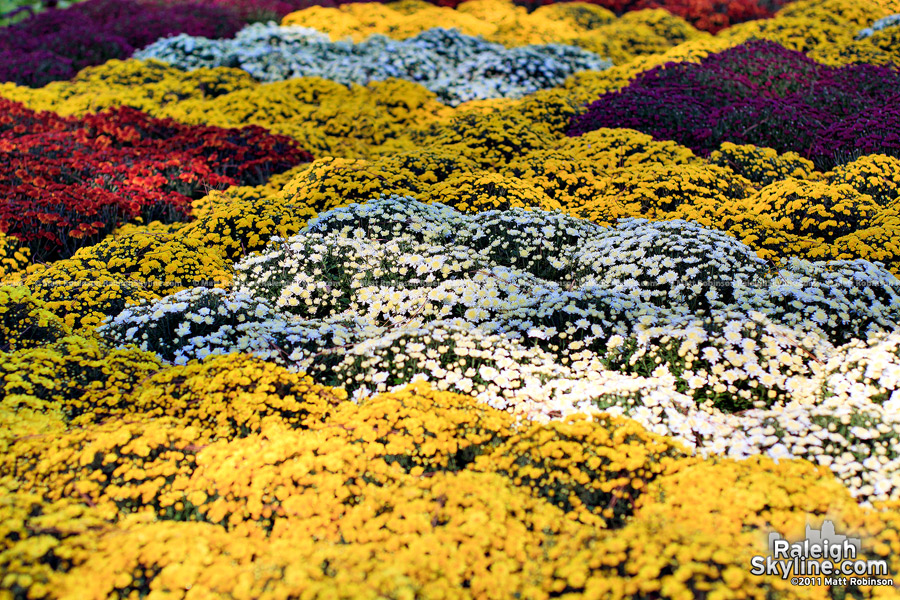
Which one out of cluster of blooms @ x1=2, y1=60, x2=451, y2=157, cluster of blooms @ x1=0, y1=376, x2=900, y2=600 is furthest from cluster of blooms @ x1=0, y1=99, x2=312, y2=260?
cluster of blooms @ x1=0, y1=376, x2=900, y2=600

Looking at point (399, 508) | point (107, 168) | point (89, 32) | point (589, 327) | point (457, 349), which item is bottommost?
point (589, 327)

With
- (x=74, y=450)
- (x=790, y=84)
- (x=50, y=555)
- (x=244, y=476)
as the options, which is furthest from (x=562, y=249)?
(x=790, y=84)

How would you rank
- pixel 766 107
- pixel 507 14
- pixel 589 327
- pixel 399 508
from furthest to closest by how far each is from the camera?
pixel 507 14 < pixel 766 107 < pixel 589 327 < pixel 399 508

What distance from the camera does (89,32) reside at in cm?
1969

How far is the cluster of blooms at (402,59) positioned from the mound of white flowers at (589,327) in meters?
9.19

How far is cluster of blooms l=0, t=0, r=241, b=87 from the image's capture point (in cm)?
1753

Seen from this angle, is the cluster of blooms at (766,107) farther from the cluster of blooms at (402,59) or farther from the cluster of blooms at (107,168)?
the cluster of blooms at (107,168)

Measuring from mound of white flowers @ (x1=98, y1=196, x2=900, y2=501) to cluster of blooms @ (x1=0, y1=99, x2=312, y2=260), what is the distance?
3.11 meters

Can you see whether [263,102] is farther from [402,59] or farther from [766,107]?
[766,107]

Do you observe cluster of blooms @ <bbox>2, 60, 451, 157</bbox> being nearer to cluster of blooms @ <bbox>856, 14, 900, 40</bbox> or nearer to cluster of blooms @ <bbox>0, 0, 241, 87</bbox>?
cluster of blooms @ <bbox>0, 0, 241, 87</bbox>

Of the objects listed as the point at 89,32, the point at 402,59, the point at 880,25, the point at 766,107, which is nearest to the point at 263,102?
the point at 402,59

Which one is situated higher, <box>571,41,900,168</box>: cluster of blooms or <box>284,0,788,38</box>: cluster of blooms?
<box>284,0,788,38</box>: cluster of blooms

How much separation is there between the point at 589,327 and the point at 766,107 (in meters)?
8.00

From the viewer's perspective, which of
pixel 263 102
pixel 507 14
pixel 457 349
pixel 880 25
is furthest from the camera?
pixel 507 14
